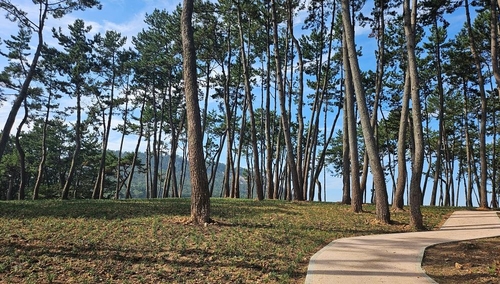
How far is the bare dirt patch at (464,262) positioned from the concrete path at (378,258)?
0.67 feet

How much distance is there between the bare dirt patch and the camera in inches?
191

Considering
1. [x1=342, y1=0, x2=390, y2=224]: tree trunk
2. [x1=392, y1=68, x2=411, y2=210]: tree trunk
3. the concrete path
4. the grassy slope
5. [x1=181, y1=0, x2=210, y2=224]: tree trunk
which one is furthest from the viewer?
[x1=392, y1=68, x2=411, y2=210]: tree trunk

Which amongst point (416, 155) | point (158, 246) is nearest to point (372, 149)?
point (416, 155)

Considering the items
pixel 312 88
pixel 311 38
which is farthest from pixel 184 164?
pixel 311 38

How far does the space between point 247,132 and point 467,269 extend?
99.0ft

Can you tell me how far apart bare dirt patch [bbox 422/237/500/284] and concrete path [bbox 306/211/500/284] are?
206 millimetres

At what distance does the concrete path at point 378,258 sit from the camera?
4.78 metres

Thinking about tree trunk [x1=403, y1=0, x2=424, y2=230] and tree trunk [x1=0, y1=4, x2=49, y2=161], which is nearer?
tree trunk [x1=403, y1=0, x2=424, y2=230]

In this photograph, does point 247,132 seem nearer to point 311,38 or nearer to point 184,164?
point 184,164

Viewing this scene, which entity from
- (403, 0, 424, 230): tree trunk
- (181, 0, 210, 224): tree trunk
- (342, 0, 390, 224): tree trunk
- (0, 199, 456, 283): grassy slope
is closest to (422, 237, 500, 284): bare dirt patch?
(403, 0, 424, 230): tree trunk

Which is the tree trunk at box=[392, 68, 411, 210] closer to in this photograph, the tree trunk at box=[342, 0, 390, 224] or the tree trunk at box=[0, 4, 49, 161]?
the tree trunk at box=[342, 0, 390, 224]

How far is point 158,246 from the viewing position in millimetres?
6125

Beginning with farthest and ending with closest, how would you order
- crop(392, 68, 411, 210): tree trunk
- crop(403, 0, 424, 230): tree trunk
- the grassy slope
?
crop(392, 68, 411, 210): tree trunk → crop(403, 0, 424, 230): tree trunk → the grassy slope

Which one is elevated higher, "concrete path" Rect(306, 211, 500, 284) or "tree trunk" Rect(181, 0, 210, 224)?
"tree trunk" Rect(181, 0, 210, 224)
